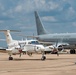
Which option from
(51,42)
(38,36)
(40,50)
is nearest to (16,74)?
(40,50)

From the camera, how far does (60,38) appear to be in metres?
69.6

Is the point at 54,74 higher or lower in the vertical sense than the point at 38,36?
lower

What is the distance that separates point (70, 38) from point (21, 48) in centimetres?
3505

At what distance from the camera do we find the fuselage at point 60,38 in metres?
66.8

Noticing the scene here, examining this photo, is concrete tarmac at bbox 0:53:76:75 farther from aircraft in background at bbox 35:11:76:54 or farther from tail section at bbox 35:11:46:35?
tail section at bbox 35:11:46:35

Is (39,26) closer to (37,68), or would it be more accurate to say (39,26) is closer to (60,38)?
(60,38)

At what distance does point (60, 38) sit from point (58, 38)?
0.96 meters

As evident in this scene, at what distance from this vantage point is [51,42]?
236 ft

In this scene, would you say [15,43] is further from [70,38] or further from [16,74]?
[70,38]

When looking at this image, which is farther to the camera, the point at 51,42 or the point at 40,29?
the point at 40,29

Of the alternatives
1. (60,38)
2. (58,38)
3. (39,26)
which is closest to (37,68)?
(60,38)

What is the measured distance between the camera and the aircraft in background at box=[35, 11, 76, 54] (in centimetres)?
6569

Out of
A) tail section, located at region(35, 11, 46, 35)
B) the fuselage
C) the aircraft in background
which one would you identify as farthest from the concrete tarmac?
tail section, located at region(35, 11, 46, 35)

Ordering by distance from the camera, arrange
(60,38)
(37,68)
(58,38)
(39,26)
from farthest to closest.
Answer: (39,26)
(58,38)
(60,38)
(37,68)
